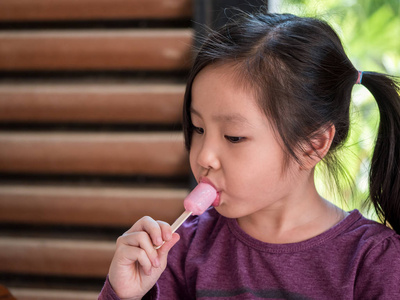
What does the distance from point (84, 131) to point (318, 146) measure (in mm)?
1240

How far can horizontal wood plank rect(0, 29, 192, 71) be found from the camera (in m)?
2.16

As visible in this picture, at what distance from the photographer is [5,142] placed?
7.48ft

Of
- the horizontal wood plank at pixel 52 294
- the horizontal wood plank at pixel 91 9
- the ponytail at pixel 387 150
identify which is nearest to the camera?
the ponytail at pixel 387 150

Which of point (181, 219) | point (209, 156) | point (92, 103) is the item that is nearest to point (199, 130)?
point (209, 156)

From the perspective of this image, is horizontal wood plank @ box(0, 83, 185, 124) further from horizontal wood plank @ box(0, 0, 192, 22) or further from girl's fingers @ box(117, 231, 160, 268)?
girl's fingers @ box(117, 231, 160, 268)

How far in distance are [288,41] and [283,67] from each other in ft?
0.21

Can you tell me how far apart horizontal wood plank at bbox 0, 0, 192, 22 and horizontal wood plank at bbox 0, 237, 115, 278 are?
0.91 meters

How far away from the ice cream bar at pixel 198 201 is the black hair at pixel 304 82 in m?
0.19

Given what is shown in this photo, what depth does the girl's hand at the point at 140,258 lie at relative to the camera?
119cm

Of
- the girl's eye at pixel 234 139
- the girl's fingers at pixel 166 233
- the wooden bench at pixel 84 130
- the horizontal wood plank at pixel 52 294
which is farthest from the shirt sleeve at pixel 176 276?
the horizontal wood plank at pixel 52 294

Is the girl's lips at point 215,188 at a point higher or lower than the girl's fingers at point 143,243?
higher

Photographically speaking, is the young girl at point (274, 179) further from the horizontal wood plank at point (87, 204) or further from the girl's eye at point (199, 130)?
the horizontal wood plank at point (87, 204)

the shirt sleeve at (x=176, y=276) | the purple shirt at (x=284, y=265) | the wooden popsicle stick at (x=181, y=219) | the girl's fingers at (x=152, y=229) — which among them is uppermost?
the wooden popsicle stick at (x=181, y=219)

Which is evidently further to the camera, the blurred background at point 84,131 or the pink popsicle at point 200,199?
the blurred background at point 84,131
